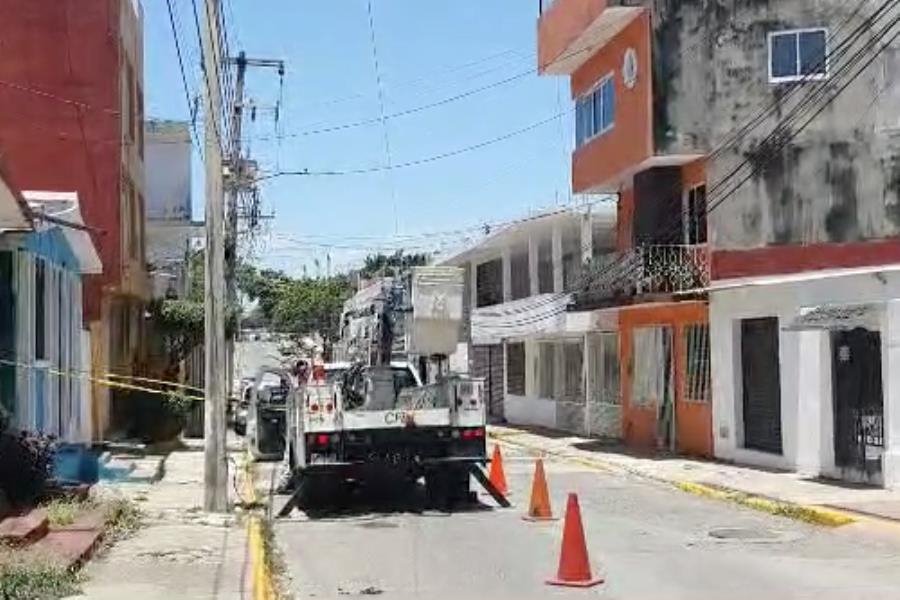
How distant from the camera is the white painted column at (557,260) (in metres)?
36.3

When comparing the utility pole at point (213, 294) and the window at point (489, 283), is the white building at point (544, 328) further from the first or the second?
the utility pole at point (213, 294)

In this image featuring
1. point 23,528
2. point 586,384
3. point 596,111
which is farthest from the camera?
point 586,384

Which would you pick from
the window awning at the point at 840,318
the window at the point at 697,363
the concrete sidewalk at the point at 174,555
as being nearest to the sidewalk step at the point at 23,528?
the concrete sidewalk at the point at 174,555

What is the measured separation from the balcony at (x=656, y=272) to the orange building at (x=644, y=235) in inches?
1.0

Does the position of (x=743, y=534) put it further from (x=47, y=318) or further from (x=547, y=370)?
→ (x=547, y=370)

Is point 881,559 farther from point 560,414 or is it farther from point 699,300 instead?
point 560,414

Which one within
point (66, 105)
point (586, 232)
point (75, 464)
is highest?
point (66, 105)

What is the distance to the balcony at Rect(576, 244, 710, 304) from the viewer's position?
25734mm

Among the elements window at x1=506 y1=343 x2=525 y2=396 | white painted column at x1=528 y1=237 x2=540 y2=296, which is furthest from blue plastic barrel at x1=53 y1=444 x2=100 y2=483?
window at x1=506 y1=343 x2=525 y2=396

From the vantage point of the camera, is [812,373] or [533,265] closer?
[812,373]

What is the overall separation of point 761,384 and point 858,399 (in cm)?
394

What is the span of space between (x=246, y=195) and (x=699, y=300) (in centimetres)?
3007

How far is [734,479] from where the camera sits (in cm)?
2108

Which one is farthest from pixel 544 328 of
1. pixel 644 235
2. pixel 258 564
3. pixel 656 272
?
pixel 258 564
